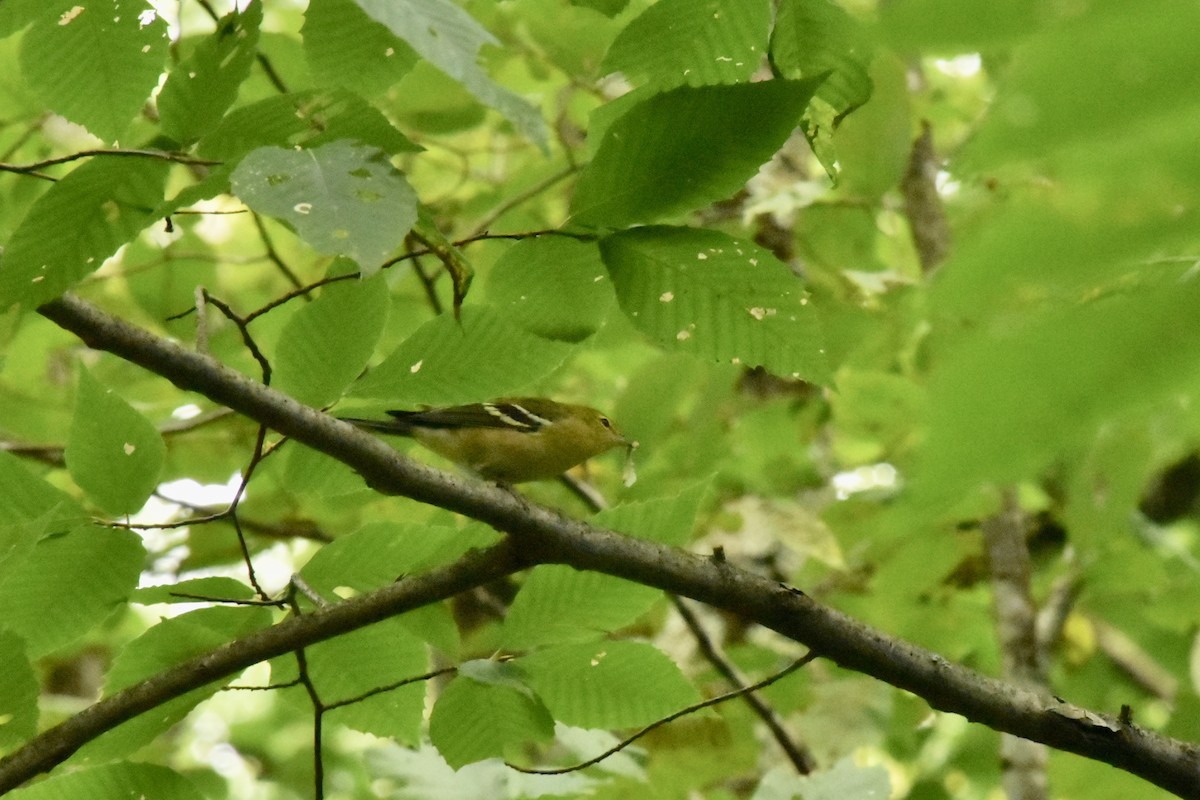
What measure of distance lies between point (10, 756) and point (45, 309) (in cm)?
69

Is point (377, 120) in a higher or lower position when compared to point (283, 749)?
higher

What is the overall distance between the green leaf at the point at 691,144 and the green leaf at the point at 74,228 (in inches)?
22.4

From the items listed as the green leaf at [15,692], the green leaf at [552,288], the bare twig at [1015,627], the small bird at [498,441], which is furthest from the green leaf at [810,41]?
the bare twig at [1015,627]

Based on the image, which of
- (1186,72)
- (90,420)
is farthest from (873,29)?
(90,420)

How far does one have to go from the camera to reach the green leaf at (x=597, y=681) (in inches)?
75.5

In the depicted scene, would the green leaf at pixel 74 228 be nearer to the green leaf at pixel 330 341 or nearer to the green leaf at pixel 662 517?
the green leaf at pixel 330 341

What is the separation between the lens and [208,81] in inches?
60.0

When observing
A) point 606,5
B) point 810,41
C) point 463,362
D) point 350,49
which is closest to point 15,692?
point 463,362

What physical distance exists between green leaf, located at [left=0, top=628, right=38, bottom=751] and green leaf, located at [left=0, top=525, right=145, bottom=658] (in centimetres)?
5

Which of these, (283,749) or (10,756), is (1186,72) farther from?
(283,749)

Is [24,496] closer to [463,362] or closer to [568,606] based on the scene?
[463,362]

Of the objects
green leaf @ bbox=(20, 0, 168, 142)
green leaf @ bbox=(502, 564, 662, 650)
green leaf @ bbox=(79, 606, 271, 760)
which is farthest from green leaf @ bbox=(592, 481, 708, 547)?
green leaf @ bbox=(20, 0, 168, 142)

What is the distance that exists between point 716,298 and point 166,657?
990 millimetres

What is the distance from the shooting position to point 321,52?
1739 mm
